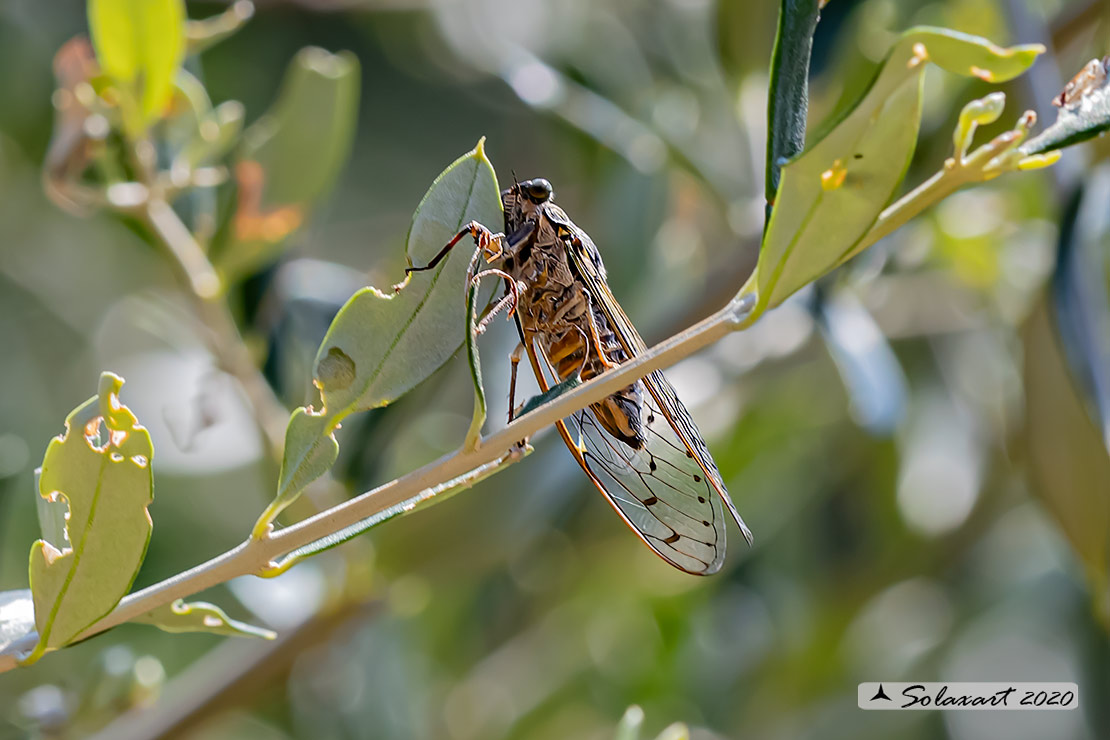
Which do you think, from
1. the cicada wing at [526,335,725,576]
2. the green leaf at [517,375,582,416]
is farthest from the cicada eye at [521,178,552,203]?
the green leaf at [517,375,582,416]

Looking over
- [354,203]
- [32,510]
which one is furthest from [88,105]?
[354,203]

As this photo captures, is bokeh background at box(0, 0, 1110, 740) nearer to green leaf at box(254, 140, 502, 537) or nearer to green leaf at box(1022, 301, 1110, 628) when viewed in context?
green leaf at box(1022, 301, 1110, 628)

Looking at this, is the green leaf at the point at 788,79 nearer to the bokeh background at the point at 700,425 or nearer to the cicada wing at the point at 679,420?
the cicada wing at the point at 679,420

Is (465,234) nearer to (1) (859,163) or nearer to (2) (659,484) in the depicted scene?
(1) (859,163)

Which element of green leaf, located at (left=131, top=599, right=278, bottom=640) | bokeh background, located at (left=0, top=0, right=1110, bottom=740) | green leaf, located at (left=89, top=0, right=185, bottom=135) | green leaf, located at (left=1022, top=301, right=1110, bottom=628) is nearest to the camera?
Result: green leaf, located at (left=131, top=599, right=278, bottom=640)

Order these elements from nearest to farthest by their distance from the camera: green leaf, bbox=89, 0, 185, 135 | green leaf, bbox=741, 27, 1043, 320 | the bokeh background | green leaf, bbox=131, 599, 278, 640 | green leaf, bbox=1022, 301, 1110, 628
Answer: green leaf, bbox=741, 27, 1043, 320
green leaf, bbox=131, 599, 278, 640
green leaf, bbox=89, 0, 185, 135
green leaf, bbox=1022, 301, 1110, 628
the bokeh background

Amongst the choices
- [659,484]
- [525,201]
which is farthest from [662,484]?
[525,201]

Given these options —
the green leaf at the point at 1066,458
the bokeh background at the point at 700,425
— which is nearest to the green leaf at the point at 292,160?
the bokeh background at the point at 700,425
